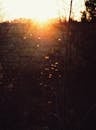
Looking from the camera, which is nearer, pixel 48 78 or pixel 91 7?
pixel 48 78

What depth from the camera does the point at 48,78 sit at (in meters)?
24.3

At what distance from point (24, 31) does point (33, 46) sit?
17.4 feet

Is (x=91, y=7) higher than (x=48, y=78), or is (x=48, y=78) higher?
(x=91, y=7)

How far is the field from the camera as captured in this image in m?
17.8

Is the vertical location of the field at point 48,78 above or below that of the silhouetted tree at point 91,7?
below

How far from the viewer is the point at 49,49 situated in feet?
104

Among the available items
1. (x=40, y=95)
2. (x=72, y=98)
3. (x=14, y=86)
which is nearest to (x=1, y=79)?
(x=14, y=86)

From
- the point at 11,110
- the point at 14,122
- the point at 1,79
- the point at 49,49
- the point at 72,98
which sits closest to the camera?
the point at 14,122

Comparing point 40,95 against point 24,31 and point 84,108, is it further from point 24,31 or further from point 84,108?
point 24,31

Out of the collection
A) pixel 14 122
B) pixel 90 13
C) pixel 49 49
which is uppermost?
pixel 90 13

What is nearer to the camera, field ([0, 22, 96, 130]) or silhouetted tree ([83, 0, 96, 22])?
field ([0, 22, 96, 130])

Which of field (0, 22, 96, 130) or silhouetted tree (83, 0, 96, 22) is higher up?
silhouetted tree (83, 0, 96, 22)

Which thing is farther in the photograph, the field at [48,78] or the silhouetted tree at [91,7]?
the silhouetted tree at [91,7]

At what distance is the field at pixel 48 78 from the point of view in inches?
A: 700
